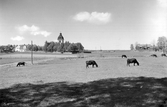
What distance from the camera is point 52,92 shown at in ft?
30.2

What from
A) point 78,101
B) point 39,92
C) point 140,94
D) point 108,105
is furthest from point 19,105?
point 140,94

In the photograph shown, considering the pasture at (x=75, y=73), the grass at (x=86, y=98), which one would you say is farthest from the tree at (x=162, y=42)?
the grass at (x=86, y=98)

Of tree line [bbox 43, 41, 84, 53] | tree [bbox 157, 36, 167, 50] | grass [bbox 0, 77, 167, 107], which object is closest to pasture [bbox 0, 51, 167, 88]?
grass [bbox 0, 77, 167, 107]

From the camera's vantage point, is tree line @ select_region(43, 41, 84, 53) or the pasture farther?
tree line @ select_region(43, 41, 84, 53)

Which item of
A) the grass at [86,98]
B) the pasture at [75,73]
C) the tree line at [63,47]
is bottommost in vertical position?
the pasture at [75,73]

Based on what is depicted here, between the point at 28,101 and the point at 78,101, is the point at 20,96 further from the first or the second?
the point at 78,101

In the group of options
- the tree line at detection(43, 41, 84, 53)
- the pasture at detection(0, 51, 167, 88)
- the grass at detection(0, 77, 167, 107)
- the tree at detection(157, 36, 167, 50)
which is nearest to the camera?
the grass at detection(0, 77, 167, 107)

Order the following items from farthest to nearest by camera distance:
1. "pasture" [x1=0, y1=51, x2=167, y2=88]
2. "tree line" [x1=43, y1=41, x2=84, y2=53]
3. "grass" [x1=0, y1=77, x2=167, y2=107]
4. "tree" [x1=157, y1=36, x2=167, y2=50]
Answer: "tree line" [x1=43, y1=41, x2=84, y2=53] → "tree" [x1=157, y1=36, x2=167, y2=50] → "pasture" [x1=0, y1=51, x2=167, y2=88] → "grass" [x1=0, y1=77, x2=167, y2=107]

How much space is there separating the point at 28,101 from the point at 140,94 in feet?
19.8

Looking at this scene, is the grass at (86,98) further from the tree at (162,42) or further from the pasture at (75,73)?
the tree at (162,42)

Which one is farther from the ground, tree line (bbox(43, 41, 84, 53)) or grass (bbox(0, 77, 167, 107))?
tree line (bbox(43, 41, 84, 53))

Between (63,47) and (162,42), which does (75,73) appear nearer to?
(162,42)

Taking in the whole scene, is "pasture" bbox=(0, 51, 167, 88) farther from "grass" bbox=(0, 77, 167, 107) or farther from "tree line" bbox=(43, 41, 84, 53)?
"tree line" bbox=(43, 41, 84, 53)

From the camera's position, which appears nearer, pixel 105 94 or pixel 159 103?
pixel 159 103
